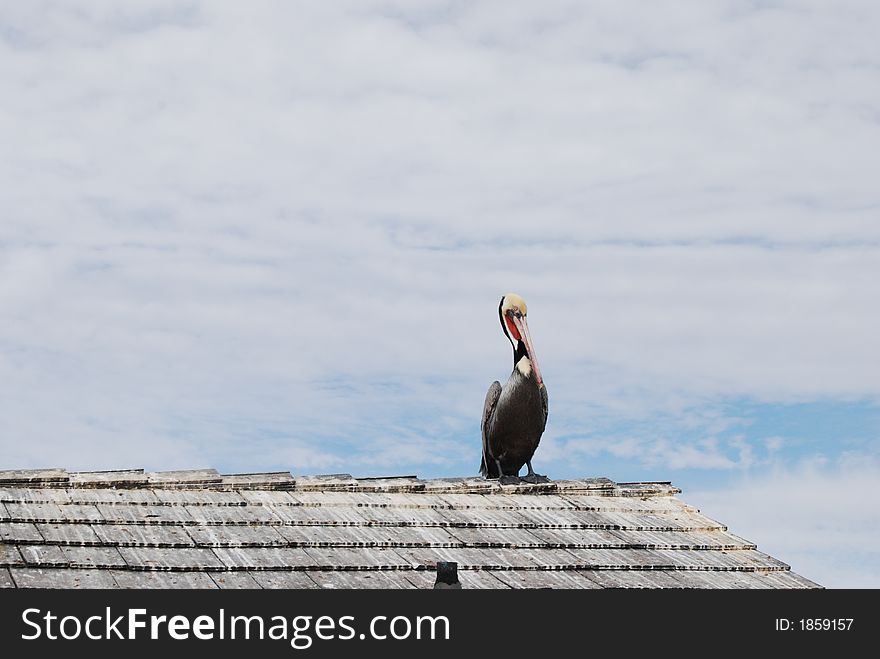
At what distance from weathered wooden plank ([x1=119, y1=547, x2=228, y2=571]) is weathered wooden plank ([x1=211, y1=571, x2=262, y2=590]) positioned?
11 cm

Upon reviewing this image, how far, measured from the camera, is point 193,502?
8828 millimetres

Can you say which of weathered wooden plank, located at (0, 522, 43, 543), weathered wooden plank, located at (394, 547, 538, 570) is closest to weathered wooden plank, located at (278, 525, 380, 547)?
weathered wooden plank, located at (394, 547, 538, 570)

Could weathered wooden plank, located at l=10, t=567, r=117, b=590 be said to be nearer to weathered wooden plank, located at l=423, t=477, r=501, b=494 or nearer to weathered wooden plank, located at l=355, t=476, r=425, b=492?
weathered wooden plank, located at l=355, t=476, r=425, b=492

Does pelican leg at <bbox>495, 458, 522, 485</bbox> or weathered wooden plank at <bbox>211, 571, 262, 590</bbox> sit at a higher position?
pelican leg at <bbox>495, 458, 522, 485</bbox>

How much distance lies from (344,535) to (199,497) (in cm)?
116

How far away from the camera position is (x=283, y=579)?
7664 millimetres

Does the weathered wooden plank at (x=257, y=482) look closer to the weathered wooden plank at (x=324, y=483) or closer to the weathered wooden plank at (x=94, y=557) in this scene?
the weathered wooden plank at (x=324, y=483)

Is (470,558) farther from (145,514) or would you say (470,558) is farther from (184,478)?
(184,478)

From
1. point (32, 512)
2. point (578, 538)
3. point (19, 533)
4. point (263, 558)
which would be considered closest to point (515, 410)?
point (578, 538)

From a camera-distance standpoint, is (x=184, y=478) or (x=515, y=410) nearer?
(x=184, y=478)

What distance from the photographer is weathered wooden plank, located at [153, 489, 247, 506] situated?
8828 millimetres
